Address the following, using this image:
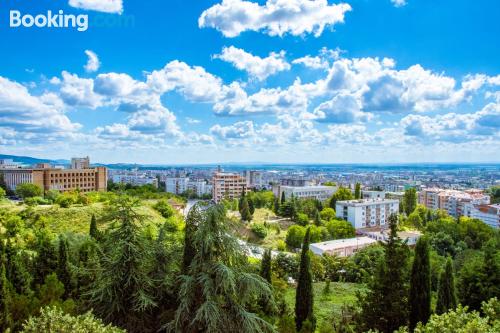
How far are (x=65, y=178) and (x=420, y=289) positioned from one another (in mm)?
53186

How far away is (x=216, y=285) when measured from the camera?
7523 millimetres

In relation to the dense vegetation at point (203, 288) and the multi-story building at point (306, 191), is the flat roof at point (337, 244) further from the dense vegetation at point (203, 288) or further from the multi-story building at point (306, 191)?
the multi-story building at point (306, 191)

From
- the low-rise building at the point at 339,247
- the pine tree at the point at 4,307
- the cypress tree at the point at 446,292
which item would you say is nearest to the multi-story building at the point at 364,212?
the low-rise building at the point at 339,247

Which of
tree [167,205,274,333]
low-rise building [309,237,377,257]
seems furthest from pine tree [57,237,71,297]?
low-rise building [309,237,377,257]

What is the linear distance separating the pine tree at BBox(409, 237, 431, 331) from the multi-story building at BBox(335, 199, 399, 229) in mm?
32454

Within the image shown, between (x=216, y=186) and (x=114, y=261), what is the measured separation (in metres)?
60.6

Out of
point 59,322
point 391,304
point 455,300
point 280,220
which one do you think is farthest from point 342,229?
point 59,322

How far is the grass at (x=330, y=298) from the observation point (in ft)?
52.9

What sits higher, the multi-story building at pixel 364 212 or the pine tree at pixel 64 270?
Answer: the pine tree at pixel 64 270

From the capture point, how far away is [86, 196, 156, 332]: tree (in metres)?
8.37

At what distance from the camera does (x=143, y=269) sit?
28.7 ft

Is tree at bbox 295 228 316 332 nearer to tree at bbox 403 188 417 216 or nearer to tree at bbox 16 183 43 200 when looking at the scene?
tree at bbox 16 183 43 200

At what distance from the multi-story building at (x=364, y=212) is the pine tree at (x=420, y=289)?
32454mm

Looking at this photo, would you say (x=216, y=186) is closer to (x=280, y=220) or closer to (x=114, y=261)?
(x=280, y=220)
